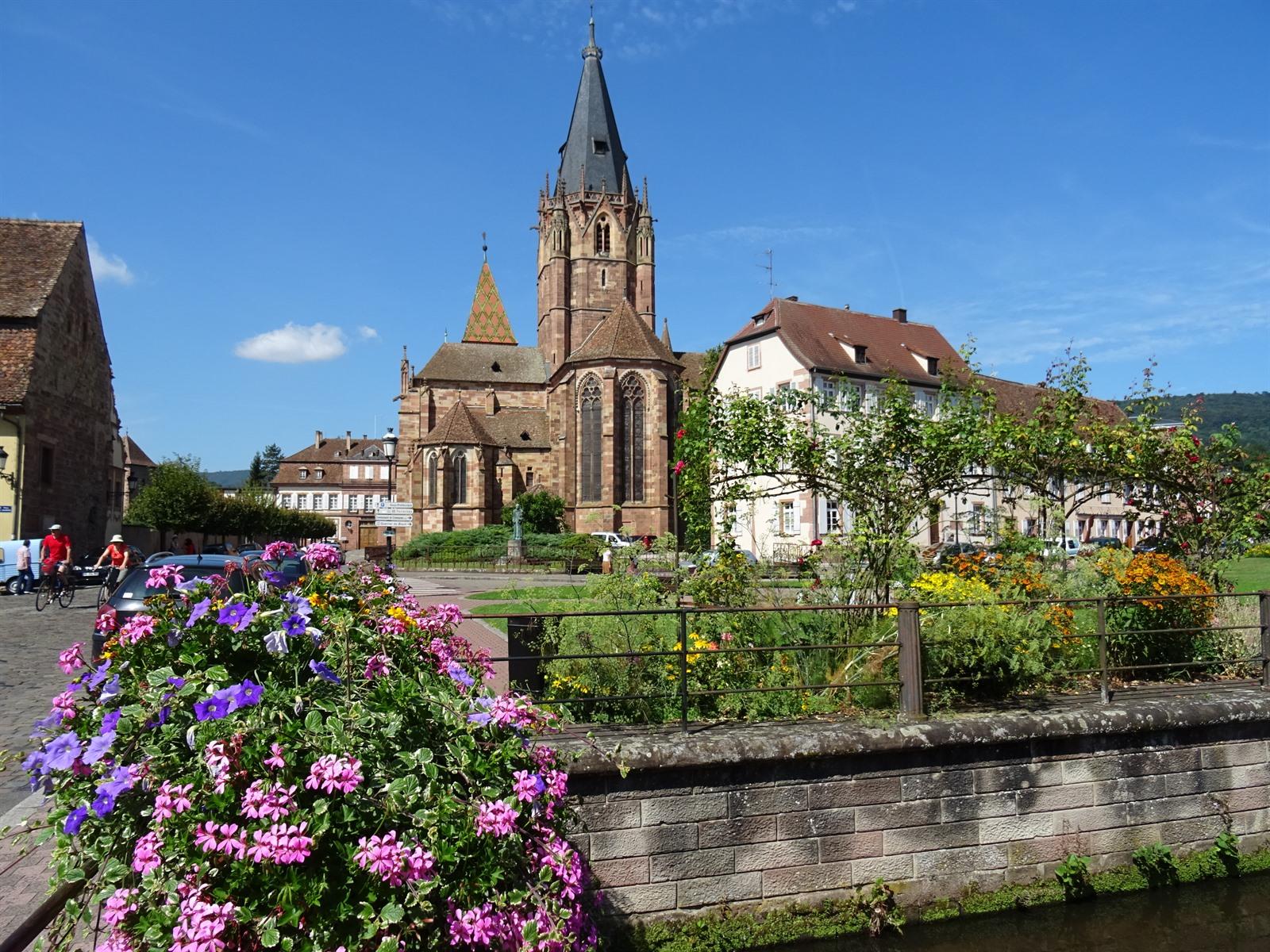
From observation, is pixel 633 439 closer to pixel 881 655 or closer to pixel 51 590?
pixel 51 590

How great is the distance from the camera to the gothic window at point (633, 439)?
200ft

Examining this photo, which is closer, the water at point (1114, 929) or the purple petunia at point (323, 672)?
the purple petunia at point (323, 672)

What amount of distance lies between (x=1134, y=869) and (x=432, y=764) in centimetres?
621

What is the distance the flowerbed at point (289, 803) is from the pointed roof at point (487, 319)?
239 ft

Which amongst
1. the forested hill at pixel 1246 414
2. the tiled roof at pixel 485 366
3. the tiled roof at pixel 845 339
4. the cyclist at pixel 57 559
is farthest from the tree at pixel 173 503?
the forested hill at pixel 1246 414

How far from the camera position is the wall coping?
5.87 metres

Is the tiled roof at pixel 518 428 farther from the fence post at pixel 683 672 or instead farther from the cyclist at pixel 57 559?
the fence post at pixel 683 672

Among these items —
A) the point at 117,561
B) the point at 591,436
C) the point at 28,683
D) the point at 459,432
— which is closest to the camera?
the point at 28,683

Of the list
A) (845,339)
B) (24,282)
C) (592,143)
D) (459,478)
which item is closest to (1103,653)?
(24,282)

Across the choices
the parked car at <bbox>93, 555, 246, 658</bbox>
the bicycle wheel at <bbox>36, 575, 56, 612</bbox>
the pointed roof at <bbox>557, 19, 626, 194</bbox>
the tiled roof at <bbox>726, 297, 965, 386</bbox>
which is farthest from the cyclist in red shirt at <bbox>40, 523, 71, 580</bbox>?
the pointed roof at <bbox>557, 19, 626, 194</bbox>

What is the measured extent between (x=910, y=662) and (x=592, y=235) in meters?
63.1

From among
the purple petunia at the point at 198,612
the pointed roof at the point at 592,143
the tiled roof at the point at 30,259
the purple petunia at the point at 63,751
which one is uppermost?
the pointed roof at the point at 592,143

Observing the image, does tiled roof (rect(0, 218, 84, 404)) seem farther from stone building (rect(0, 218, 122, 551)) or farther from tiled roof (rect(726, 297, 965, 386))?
tiled roof (rect(726, 297, 965, 386))

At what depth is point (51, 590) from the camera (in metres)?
21.0
